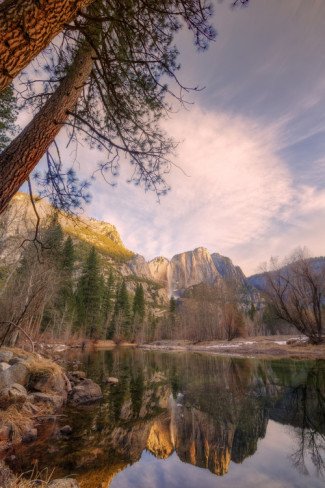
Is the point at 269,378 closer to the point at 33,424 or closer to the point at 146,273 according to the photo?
the point at 33,424

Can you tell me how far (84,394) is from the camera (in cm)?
848

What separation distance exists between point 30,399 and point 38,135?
22.8 ft

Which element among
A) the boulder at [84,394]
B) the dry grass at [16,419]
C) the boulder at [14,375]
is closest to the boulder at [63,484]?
the dry grass at [16,419]

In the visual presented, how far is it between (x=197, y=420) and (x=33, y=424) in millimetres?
3653

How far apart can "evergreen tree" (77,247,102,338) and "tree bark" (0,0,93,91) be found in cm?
4547

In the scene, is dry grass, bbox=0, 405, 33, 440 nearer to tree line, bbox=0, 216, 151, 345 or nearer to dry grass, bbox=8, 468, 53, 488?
dry grass, bbox=8, 468, 53, 488

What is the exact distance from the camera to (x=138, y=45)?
448 centimetres

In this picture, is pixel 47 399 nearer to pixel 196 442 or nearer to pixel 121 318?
pixel 196 442

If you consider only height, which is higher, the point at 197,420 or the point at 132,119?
the point at 132,119

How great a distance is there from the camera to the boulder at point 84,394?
26.8 feet

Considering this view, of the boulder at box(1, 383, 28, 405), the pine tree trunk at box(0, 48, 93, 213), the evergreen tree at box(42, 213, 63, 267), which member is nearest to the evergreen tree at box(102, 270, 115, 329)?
the evergreen tree at box(42, 213, 63, 267)

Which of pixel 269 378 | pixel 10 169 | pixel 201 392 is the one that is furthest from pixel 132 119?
pixel 269 378

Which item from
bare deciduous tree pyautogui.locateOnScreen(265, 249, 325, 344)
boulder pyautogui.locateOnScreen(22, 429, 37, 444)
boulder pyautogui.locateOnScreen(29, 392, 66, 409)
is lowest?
boulder pyautogui.locateOnScreen(22, 429, 37, 444)

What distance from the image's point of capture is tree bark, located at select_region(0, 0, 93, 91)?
1799 millimetres
